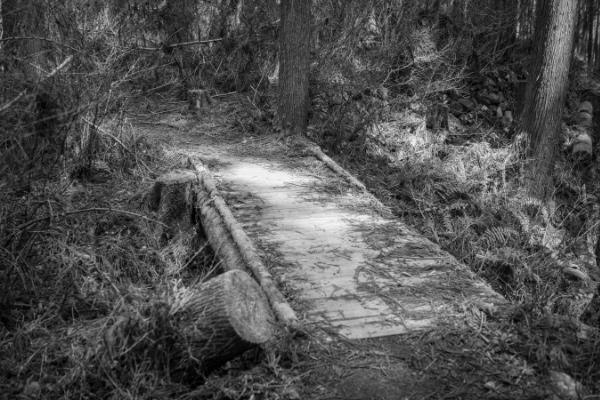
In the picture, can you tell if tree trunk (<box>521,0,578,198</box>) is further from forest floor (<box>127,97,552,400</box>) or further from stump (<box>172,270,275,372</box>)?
A: stump (<box>172,270,275,372</box>)

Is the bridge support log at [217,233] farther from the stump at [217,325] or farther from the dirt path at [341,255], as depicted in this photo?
the stump at [217,325]

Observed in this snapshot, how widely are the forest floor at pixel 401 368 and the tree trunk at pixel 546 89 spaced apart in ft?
19.8

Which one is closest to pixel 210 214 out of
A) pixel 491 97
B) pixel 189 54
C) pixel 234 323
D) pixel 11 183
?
pixel 11 183

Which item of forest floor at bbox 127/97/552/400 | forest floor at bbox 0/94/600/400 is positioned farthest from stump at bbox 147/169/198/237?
forest floor at bbox 127/97/552/400

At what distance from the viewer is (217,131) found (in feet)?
34.0

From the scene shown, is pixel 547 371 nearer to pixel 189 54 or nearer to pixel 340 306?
pixel 340 306

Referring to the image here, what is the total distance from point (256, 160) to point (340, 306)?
4234mm

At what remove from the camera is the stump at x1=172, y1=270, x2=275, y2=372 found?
13.7 feet

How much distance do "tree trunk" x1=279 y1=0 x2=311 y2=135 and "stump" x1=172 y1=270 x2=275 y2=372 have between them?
5.73m

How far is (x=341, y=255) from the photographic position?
5707 mm

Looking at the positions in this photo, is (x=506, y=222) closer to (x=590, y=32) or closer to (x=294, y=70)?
(x=294, y=70)

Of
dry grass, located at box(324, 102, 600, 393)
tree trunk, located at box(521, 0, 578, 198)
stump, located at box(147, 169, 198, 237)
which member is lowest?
dry grass, located at box(324, 102, 600, 393)

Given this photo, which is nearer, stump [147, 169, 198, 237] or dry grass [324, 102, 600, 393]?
dry grass [324, 102, 600, 393]

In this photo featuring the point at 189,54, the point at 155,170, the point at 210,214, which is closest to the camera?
the point at 210,214
